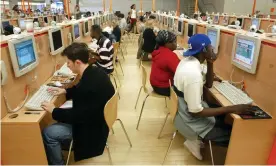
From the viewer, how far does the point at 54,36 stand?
2.49m

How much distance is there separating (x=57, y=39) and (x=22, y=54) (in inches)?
35.4

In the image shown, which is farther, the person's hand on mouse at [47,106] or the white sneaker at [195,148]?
the white sneaker at [195,148]

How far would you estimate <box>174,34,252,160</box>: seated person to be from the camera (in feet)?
5.35

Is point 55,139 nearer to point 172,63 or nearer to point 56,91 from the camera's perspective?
point 56,91

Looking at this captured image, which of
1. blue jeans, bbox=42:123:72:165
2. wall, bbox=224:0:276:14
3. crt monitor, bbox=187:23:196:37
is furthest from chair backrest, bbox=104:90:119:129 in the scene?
wall, bbox=224:0:276:14

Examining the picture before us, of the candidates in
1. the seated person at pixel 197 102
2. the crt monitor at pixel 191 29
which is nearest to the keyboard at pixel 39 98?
the seated person at pixel 197 102

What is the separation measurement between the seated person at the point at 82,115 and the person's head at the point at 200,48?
70cm

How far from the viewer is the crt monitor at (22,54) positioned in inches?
63.5

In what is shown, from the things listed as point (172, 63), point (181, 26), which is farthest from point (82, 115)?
point (181, 26)

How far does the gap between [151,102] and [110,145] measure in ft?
3.82

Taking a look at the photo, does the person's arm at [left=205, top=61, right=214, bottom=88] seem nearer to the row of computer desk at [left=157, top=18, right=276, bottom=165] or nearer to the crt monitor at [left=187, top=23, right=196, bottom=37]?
the row of computer desk at [left=157, top=18, right=276, bottom=165]

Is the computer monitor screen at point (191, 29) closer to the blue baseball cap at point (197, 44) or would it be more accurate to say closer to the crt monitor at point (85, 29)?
the blue baseball cap at point (197, 44)

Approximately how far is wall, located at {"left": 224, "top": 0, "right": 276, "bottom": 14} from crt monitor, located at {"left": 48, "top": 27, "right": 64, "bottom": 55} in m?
9.47

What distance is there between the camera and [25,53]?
1.78 meters
